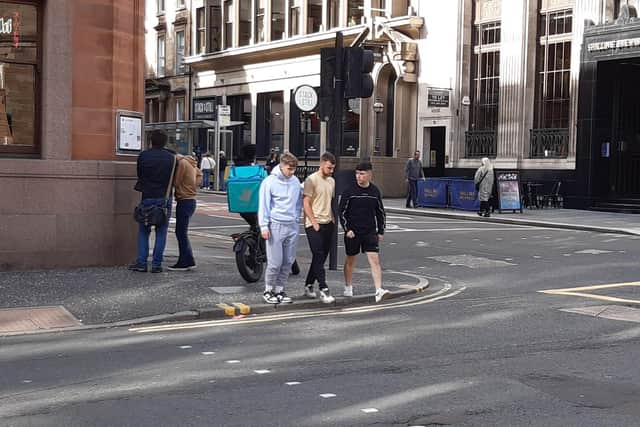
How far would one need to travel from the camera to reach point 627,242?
60.4 ft

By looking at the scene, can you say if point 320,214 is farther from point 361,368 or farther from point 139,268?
point 361,368

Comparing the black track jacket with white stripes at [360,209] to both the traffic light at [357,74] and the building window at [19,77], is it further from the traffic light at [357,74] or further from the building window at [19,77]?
the building window at [19,77]

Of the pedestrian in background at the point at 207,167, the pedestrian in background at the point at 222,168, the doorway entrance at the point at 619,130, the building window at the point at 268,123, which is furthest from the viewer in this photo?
the building window at the point at 268,123

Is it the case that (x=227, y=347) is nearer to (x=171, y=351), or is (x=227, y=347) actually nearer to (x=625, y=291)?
Result: (x=171, y=351)

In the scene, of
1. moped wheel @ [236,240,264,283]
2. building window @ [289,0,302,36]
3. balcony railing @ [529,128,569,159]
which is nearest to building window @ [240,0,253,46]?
building window @ [289,0,302,36]

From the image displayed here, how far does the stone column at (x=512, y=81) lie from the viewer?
30422mm

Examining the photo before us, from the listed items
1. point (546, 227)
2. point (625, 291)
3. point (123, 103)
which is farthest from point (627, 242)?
point (123, 103)

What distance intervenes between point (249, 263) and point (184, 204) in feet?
5.57

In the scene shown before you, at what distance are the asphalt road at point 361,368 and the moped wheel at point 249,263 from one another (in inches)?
76.8

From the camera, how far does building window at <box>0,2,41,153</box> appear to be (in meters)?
12.4

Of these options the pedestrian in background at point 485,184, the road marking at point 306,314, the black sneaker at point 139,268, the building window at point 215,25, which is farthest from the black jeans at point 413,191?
the building window at point 215,25

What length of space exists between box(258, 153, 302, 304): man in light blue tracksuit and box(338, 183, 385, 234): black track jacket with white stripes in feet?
2.28

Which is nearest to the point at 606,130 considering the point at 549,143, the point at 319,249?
the point at 549,143

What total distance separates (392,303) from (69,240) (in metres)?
4.84
